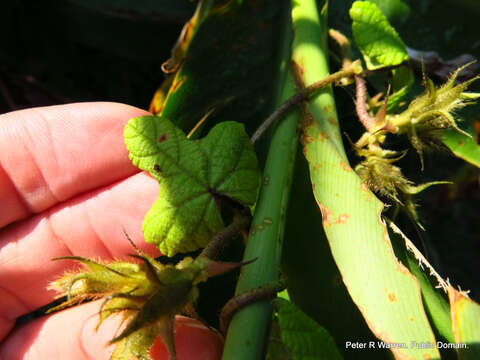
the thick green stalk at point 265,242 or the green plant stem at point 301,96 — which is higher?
the green plant stem at point 301,96

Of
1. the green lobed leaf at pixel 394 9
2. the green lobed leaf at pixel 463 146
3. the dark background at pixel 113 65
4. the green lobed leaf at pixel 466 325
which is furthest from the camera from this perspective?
the dark background at pixel 113 65

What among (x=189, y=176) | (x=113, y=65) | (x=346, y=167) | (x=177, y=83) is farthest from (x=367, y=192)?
(x=113, y=65)

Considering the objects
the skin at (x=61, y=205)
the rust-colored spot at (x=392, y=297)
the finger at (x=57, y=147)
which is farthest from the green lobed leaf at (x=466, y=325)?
the finger at (x=57, y=147)

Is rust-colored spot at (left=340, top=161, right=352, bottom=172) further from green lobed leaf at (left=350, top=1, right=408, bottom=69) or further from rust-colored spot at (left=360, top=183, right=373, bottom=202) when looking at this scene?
green lobed leaf at (left=350, top=1, right=408, bottom=69)

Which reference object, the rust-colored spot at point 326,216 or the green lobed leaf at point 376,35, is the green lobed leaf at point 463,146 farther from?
the rust-colored spot at point 326,216

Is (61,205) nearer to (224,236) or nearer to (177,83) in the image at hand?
(177,83)

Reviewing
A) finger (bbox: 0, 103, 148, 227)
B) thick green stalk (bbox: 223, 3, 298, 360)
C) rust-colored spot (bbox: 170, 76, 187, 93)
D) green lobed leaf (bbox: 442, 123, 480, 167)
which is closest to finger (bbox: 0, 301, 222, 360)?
thick green stalk (bbox: 223, 3, 298, 360)
